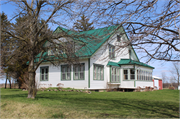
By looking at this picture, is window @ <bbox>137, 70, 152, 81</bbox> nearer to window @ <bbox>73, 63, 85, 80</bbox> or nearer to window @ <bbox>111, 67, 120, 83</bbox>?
window @ <bbox>111, 67, 120, 83</bbox>

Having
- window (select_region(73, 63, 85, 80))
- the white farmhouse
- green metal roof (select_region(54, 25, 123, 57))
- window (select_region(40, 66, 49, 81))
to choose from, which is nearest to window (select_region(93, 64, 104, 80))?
the white farmhouse

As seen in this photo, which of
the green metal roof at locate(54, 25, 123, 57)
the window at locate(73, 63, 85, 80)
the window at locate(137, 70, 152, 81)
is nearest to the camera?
the green metal roof at locate(54, 25, 123, 57)

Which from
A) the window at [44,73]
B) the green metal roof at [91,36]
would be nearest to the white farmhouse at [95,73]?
the window at [44,73]

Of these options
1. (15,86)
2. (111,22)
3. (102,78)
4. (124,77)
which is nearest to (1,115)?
(111,22)

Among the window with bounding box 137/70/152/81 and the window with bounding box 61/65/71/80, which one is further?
the window with bounding box 137/70/152/81

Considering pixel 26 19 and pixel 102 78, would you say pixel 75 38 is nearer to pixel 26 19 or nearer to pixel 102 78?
pixel 26 19

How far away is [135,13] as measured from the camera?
19.6ft

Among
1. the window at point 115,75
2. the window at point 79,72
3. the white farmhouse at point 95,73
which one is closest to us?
the white farmhouse at point 95,73

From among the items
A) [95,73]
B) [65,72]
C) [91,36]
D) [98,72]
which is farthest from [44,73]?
[91,36]

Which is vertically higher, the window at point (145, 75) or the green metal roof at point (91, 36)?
the green metal roof at point (91, 36)

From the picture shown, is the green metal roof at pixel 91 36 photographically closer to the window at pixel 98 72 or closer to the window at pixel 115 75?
the window at pixel 98 72

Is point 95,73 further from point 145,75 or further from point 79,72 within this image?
point 145,75

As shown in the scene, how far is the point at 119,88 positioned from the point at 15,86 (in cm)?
1810

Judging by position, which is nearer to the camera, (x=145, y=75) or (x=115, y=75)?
(x=115, y=75)
